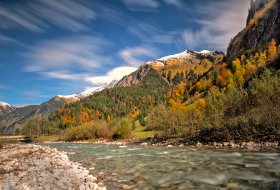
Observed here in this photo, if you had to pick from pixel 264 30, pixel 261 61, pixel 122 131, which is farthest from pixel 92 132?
pixel 264 30

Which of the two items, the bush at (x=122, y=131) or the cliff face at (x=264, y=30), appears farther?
the cliff face at (x=264, y=30)

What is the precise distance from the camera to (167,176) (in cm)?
2216

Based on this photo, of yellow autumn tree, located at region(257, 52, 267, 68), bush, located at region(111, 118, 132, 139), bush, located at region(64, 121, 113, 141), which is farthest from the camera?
bush, located at region(64, 121, 113, 141)

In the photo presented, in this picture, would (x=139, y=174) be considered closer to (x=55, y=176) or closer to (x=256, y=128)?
(x=55, y=176)

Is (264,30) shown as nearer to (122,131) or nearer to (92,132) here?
(122,131)

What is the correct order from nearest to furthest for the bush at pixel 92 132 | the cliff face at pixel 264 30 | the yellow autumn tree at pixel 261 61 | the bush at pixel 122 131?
the bush at pixel 122 131, the yellow autumn tree at pixel 261 61, the bush at pixel 92 132, the cliff face at pixel 264 30

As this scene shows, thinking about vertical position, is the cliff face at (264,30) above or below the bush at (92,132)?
above

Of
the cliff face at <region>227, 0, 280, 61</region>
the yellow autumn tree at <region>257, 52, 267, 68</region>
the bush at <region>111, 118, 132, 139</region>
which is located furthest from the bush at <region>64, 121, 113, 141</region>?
the cliff face at <region>227, 0, 280, 61</region>

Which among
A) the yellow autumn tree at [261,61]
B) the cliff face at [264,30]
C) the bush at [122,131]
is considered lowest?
the bush at [122,131]

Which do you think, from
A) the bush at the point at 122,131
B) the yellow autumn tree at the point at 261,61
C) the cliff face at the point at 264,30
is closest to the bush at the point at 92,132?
the bush at the point at 122,131

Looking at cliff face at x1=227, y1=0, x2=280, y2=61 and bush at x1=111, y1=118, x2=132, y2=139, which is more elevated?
cliff face at x1=227, y1=0, x2=280, y2=61

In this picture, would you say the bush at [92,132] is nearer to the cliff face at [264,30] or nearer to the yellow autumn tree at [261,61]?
the yellow autumn tree at [261,61]

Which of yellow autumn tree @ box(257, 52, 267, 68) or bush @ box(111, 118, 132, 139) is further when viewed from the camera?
yellow autumn tree @ box(257, 52, 267, 68)

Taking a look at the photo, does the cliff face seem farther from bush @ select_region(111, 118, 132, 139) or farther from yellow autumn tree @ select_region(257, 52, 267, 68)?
bush @ select_region(111, 118, 132, 139)
